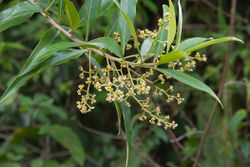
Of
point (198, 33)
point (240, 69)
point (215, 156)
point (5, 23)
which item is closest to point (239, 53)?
point (240, 69)

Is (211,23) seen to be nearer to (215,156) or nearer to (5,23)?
(215,156)

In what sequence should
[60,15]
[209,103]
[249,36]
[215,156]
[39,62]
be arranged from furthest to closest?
[249,36]
[209,103]
[215,156]
[60,15]
[39,62]

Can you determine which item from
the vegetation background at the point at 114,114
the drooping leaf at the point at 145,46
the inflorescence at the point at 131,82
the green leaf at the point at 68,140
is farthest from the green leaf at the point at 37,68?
the green leaf at the point at 68,140

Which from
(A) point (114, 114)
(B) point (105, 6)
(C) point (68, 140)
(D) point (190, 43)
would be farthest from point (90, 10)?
(A) point (114, 114)

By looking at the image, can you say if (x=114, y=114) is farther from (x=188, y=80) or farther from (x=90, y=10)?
(x=188, y=80)

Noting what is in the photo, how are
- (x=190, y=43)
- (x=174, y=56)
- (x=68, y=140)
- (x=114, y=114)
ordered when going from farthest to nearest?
1. (x=114, y=114)
2. (x=68, y=140)
3. (x=190, y=43)
4. (x=174, y=56)

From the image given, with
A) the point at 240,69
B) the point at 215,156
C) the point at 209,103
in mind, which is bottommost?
the point at 215,156

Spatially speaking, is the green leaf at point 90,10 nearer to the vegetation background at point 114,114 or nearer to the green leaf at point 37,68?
the green leaf at point 37,68
